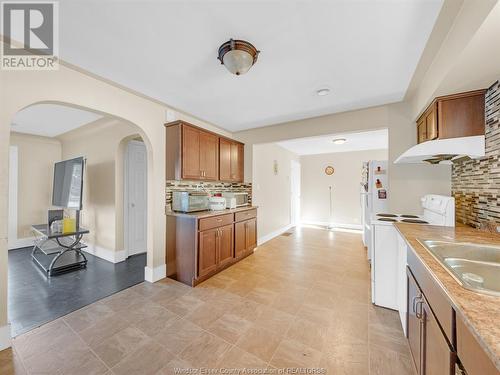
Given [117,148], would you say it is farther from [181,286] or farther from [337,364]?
[337,364]

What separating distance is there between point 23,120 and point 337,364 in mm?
5452

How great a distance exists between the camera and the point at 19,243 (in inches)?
163

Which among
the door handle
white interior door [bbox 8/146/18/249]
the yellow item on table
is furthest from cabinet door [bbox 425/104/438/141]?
white interior door [bbox 8/146/18/249]

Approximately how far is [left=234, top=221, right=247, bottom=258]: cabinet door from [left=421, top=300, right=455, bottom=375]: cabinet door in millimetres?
2500

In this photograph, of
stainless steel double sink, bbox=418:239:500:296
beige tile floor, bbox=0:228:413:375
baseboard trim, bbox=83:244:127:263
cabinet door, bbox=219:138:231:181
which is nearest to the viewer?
stainless steel double sink, bbox=418:239:500:296

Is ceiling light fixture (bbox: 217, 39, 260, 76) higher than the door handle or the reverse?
higher

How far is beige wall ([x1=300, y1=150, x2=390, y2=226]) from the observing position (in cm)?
615

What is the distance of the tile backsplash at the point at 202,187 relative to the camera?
3012 millimetres

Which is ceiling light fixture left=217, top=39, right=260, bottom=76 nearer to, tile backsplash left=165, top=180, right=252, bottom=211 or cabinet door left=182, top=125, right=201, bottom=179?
cabinet door left=182, top=125, right=201, bottom=179

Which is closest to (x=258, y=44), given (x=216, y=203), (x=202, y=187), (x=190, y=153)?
(x=190, y=153)

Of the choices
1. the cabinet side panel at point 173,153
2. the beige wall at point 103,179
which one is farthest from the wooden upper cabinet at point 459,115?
the beige wall at point 103,179

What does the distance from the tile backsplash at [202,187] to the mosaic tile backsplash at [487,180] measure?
302 centimetres

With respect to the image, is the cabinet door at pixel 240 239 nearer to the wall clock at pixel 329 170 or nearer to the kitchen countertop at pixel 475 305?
the kitchen countertop at pixel 475 305

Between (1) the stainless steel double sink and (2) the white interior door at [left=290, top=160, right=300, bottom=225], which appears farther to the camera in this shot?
(2) the white interior door at [left=290, top=160, right=300, bottom=225]
